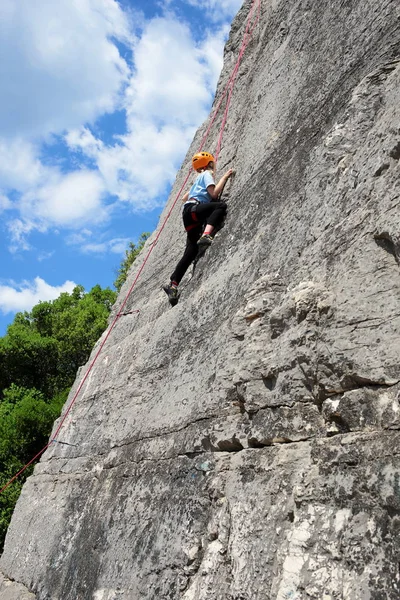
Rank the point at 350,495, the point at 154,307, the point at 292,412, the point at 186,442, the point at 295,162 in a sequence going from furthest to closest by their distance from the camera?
the point at 154,307 → the point at 295,162 → the point at 186,442 → the point at 292,412 → the point at 350,495

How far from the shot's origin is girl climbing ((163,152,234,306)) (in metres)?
3.83

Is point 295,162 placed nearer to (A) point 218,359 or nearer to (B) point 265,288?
(B) point 265,288

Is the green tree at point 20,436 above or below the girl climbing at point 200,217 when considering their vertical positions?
below

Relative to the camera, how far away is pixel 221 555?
7.07 ft

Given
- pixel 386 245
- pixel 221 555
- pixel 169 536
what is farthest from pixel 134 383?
pixel 386 245

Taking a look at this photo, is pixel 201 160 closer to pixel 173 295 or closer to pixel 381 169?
pixel 173 295

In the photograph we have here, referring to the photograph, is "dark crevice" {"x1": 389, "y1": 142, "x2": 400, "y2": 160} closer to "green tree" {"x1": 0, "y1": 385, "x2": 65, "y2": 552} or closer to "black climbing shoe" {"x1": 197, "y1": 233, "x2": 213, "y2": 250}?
"black climbing shoe" {"x1": 197, "y1": 233, "x2": 213, "y2": 250}

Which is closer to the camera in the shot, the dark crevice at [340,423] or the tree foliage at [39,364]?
the dark crevice at [340,423]

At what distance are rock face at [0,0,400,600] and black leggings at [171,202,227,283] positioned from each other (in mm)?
146

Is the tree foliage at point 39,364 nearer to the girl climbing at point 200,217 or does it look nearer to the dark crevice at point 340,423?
the girl climbing at point 200,217

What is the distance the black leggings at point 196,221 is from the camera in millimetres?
3832

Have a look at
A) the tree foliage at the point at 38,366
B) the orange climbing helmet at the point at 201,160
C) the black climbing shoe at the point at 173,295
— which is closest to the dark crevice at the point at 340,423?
the black climbing shoe at the point at 173,295

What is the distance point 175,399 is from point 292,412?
114cm

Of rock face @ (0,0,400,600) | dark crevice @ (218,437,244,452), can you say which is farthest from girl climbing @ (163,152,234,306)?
dark crevice @ (218,437,244,452)
